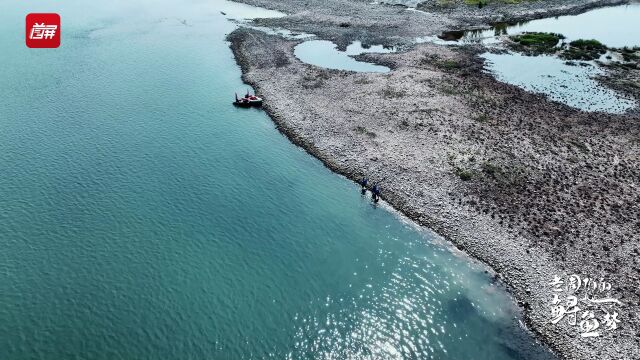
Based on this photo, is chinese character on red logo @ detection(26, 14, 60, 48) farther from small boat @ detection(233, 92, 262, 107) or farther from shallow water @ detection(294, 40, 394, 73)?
shallow water @ detection(294, 40, 394, 73)

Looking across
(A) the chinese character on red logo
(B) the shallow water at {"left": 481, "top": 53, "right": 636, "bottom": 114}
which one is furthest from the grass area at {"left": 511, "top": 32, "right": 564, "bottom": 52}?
(A) the chinese character on red logo

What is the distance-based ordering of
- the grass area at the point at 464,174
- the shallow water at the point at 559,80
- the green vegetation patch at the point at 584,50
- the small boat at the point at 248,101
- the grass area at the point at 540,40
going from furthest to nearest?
the grass area at the point at 540,40 < the green vegetation patch at the point at 584,50 < the shallow water at the point at 559,80 < the small boat at the point at 248,101 < the grass area at the point at 464,174

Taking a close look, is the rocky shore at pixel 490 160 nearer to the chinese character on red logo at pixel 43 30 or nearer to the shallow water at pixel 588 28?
the shallow water at pixel 588 28

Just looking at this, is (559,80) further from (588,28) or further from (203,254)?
(203,254)

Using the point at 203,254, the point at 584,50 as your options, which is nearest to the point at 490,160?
the point at 203,254

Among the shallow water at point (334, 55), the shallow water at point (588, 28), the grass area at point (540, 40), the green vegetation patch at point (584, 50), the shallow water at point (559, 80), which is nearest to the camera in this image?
the shallow water at point (559, 80)

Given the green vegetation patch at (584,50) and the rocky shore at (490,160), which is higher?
the green vegetation patch at (584,50)

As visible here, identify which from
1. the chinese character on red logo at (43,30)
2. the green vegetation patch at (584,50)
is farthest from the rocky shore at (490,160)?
the chinese character on red logo at (43,30)
